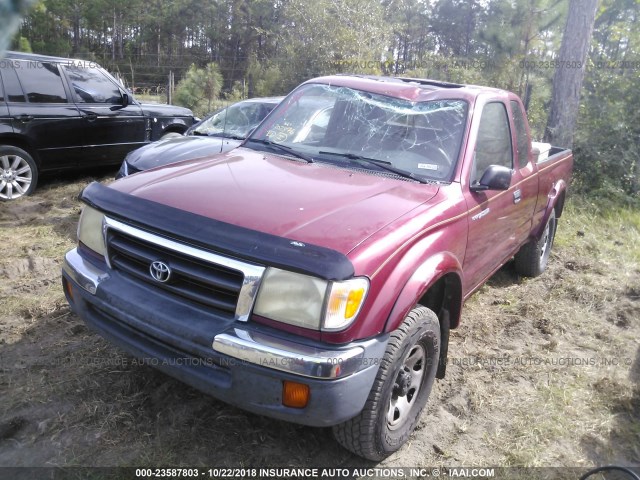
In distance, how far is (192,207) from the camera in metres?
2.56

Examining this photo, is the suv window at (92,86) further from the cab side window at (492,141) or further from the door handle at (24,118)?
the cab side window at (492,141)

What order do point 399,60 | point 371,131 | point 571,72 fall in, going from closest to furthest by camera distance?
point 371,131
point 571,72
point 399,60

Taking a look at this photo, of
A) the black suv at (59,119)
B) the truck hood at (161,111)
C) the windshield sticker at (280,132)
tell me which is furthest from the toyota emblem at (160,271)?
the truck hood at (161,111)

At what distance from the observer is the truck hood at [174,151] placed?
225 inches

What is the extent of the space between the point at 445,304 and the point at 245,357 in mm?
1420

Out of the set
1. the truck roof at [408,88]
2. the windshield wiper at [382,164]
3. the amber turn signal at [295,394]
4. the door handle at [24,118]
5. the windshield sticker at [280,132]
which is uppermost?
the truck roof at [408,88]

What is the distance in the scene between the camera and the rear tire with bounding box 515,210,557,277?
5.27 meters

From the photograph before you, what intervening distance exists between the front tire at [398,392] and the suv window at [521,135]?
2.13 m

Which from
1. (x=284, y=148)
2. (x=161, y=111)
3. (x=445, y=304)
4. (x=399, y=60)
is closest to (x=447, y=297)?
(x=445, y=304)

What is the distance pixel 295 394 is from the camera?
7.20ft

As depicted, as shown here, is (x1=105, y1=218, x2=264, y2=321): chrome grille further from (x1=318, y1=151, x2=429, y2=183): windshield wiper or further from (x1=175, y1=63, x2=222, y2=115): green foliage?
(x1=175, y1=63, x2=222, y2=115): green foliage

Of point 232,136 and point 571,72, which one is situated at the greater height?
point 571,72

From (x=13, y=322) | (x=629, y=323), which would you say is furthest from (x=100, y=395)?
(x=629, y=323)

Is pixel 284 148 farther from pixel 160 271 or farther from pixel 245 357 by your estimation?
pixel 245 357
